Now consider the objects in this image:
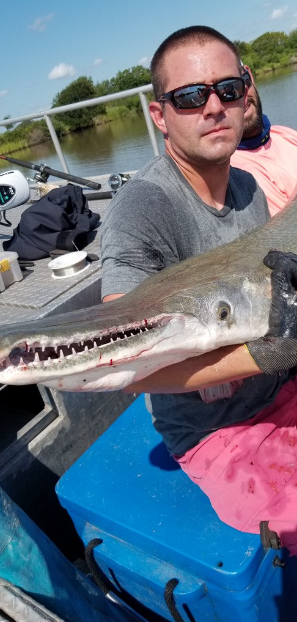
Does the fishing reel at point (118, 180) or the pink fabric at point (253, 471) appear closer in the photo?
the pink fabric at point (253, 471)

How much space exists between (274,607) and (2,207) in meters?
3.87

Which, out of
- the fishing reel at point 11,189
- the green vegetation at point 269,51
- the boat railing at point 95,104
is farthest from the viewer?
the green vegetation at point 269,51

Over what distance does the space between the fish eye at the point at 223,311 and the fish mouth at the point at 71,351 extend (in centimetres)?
36

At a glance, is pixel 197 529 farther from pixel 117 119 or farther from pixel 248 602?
pixel 117 119

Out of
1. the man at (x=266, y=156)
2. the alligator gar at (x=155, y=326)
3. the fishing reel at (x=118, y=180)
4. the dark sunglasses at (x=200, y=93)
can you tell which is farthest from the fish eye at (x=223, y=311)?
the fishing reel at (x=118, y=180)

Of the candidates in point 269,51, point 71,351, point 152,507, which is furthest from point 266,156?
point 269,51

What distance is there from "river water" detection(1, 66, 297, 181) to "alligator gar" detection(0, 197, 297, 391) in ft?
35.0

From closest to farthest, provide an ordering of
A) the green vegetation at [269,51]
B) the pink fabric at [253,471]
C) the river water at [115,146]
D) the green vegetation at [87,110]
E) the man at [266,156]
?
the pink fabric at [253,471], the man at [266,156], the river water at [115,146], the green vegetation at [87,110], the green vegetation at [269,51]

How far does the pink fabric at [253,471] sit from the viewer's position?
2.11 meters

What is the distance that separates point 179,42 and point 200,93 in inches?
9.5

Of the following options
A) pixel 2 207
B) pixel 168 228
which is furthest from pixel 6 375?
pixel 2 207

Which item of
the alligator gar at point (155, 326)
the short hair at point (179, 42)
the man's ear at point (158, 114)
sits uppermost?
the short hair at point (179, 42)

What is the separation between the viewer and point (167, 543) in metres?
2.16

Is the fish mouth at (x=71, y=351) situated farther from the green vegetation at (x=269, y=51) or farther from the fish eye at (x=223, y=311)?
the green vegetation at (x=269, y=51)
